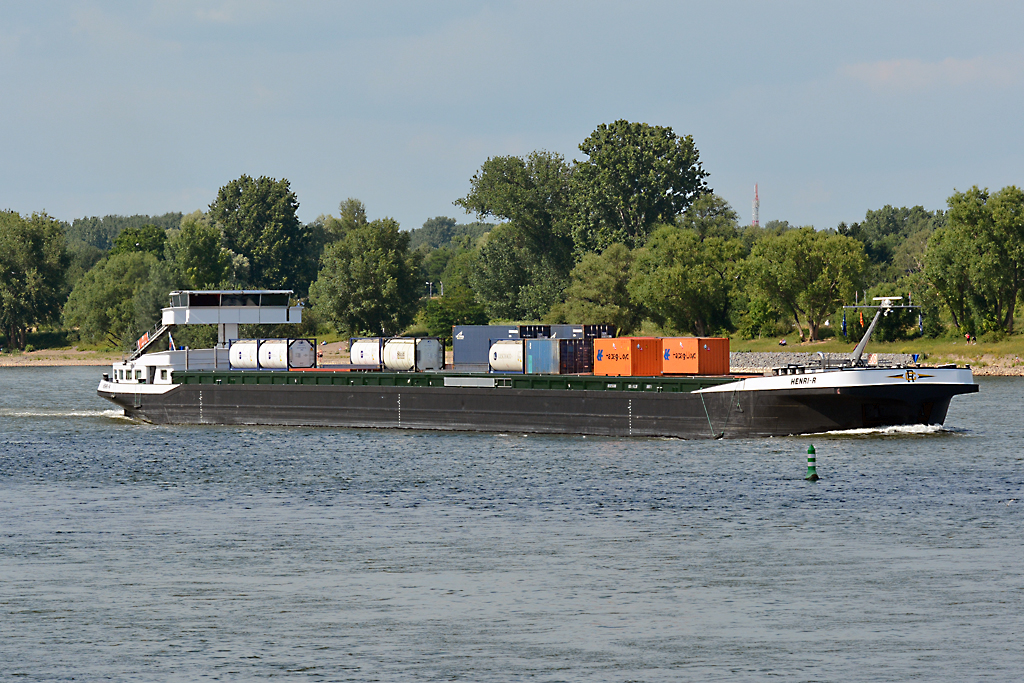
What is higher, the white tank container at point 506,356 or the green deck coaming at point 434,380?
the white tank container at point 506,356

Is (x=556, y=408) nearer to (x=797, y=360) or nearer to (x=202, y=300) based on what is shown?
(x=202, y=300)

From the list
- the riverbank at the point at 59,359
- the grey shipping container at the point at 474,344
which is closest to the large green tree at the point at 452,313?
the riverbank at the point at 59,359

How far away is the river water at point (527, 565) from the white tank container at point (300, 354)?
2160cm

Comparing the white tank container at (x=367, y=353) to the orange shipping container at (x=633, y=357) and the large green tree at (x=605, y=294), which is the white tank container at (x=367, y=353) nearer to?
the orange shipping container at (x=633, y=357)

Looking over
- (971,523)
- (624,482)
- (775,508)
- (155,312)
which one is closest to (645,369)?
(624,482)

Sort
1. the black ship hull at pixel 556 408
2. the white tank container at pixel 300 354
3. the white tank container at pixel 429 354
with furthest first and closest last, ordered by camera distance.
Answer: the white tank container at pixel 300 354 < the white tank container at pixel 429 354 < the black ship hull at pixel 556 408

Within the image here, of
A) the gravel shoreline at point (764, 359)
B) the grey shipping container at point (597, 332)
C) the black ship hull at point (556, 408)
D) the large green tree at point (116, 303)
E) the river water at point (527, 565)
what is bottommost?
the river water at point (527, 565)

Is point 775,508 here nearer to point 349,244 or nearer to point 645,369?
point 645,369

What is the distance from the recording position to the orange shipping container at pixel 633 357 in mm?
65812

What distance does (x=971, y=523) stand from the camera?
126 feet

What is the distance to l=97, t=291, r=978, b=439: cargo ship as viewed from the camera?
195 feet

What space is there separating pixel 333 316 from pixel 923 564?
14956cm

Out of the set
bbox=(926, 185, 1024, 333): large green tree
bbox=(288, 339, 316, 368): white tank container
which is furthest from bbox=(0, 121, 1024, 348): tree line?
bbox=(288, 339, 316, 368): white tank container

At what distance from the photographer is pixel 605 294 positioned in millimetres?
158000
